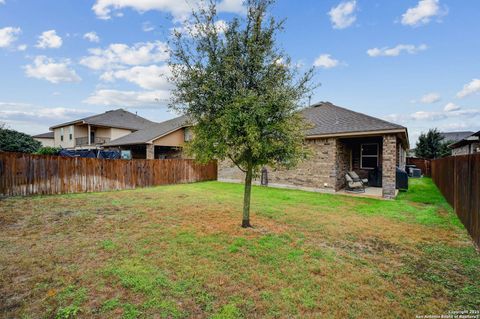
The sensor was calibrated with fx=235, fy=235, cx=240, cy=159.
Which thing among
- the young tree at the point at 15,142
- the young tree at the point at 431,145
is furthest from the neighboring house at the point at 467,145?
the young tree at the point at 15,142

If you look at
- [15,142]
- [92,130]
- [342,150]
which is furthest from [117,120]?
[342,150]

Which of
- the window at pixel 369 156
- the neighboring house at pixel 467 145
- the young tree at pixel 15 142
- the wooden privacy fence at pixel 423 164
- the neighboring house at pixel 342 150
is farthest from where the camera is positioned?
the wooden privacy fence at pixel 423 164

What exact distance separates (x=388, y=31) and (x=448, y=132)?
55533 mm

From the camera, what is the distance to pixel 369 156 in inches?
555

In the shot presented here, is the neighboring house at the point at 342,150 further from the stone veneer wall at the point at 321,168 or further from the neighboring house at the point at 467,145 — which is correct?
the neighboring house at the point at 467,145

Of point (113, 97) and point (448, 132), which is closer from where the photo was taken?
point (113, 97)

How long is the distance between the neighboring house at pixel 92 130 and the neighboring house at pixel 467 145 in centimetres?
3388

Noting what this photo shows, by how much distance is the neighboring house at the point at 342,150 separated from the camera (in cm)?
1038

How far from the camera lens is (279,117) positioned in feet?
17.5

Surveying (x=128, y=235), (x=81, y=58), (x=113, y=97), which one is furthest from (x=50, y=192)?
(x=113, y=97)

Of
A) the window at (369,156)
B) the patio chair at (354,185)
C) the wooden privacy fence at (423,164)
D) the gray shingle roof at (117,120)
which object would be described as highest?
the gray shingle roof at (117,120)

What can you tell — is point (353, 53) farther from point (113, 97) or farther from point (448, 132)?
point (448, 132)

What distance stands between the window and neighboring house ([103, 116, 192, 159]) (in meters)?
13.8

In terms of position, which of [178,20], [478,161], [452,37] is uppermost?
[452,37]
